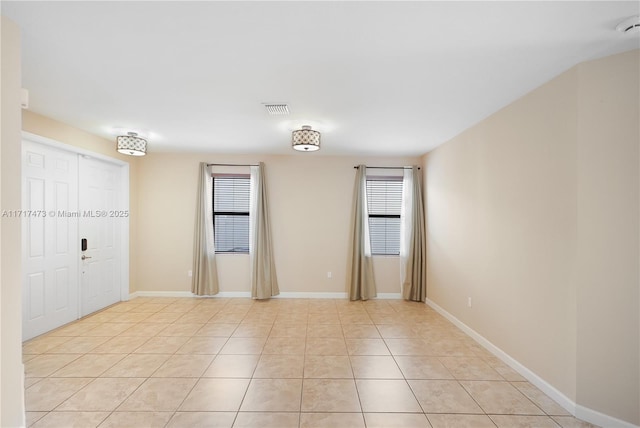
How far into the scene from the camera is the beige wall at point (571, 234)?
1.94 metres

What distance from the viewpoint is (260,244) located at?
4.94 meters

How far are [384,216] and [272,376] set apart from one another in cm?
342

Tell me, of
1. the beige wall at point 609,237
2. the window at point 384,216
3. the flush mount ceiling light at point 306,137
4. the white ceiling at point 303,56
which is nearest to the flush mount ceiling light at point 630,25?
the white ceiling at point 303,56

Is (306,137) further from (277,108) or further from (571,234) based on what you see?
(571,234)

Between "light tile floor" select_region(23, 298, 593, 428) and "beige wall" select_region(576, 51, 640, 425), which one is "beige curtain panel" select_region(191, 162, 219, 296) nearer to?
"light tile floor" select_region(23, 298, 593, 428)

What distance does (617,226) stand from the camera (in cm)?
196

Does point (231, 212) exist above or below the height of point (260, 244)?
above

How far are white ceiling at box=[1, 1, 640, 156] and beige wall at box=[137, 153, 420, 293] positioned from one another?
179 cm

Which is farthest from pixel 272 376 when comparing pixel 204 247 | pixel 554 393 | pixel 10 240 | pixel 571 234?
pixel 204 247

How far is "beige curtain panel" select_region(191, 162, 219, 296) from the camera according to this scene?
4941 mm

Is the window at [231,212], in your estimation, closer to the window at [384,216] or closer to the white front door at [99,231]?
the white front door at [99,231]

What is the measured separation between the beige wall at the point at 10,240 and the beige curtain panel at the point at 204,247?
323 centimetres

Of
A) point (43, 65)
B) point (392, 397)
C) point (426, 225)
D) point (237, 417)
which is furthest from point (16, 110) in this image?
point (426, 225)

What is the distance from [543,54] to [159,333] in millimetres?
4603
